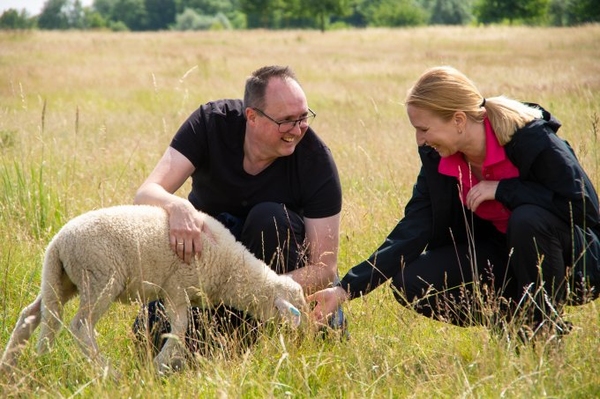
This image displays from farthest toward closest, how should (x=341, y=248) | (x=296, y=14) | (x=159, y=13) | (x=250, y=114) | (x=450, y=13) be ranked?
(x=159, y=13) → (x=450, y=13) → (x=296, y=14) → (x=341, y=248) → (x=250, y=114)

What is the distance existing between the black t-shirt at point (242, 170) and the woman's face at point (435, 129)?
22.9 inches

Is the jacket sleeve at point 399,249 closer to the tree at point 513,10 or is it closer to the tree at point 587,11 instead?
the tree at point 587,11

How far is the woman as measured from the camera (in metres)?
3.30

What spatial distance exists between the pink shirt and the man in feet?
2.00

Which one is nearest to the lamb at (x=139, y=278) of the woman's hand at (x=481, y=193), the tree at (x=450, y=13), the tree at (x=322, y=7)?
the woman's hand at (x=481, y=193)

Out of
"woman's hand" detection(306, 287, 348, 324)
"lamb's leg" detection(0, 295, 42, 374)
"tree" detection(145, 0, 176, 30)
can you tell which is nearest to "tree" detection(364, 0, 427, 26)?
"tree" detection(145, 0, 176, 30)

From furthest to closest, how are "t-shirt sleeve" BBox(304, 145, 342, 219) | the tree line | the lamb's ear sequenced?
the tree line
"t-shirt sleeve" BBox(304, 145, 342, 219)
the lamb's ear

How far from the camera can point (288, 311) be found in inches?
136

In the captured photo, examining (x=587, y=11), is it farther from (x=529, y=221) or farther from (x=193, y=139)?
(x=529, y=221)

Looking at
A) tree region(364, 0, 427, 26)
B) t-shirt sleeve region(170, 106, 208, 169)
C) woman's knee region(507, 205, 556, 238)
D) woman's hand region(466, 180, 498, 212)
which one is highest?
t-shirt sleeve region(170, 106, 208, 169)

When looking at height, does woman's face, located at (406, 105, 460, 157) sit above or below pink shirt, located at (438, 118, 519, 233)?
above

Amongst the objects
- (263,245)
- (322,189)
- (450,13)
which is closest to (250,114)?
(322,189)

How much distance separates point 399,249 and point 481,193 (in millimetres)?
499

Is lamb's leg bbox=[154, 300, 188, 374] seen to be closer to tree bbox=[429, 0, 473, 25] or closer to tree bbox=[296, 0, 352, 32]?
tree bbox=[296, 0, 352, 32]
